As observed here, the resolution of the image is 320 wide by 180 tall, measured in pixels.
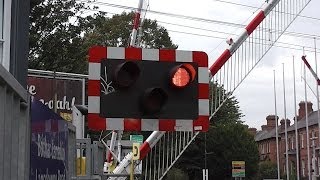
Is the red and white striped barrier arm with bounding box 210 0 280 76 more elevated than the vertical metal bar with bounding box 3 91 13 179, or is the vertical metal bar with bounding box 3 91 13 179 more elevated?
the red and white striped barrier arm with bounding box 210 0 280 76

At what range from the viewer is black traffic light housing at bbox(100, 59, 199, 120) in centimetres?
541

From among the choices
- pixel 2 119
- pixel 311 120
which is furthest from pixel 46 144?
pixel 311 120

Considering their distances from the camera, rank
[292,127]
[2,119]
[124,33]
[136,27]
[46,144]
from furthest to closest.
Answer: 1. [292,127]
2. [124,33]
3. [136,27]
4. [46,144]
5. [2,119]

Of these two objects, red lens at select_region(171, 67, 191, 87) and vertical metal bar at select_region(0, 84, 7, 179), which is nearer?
vertical metal bar at select_region(0, 84, 7, 179)

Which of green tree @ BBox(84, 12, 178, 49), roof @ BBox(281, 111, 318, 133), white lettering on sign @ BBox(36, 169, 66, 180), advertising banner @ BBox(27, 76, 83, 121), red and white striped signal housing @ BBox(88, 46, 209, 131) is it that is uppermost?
green tree @ BBox(84, 12, 178, 49)

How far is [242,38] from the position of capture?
28.6 feet

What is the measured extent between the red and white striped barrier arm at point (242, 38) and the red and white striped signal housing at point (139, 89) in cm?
278

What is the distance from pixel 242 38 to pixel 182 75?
331 centimetres

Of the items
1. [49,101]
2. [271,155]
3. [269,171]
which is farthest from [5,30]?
[271,155]

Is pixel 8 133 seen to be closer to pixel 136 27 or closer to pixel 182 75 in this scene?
pixel 182 75

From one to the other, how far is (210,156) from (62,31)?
2083 inches

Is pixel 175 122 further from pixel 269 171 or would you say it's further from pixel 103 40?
pixel 269 171

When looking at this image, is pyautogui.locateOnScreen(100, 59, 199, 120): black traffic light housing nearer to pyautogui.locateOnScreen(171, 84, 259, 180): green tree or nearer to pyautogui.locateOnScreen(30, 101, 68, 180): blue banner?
pyautogui.locateOnScreen(30, 101, 68, 180): blue banner

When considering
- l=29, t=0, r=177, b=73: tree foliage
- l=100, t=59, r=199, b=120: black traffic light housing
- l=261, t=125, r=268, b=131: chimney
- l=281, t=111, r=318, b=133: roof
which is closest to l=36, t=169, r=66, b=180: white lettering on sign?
l=100, t=59, r=199, b=120: black traffic light housing
